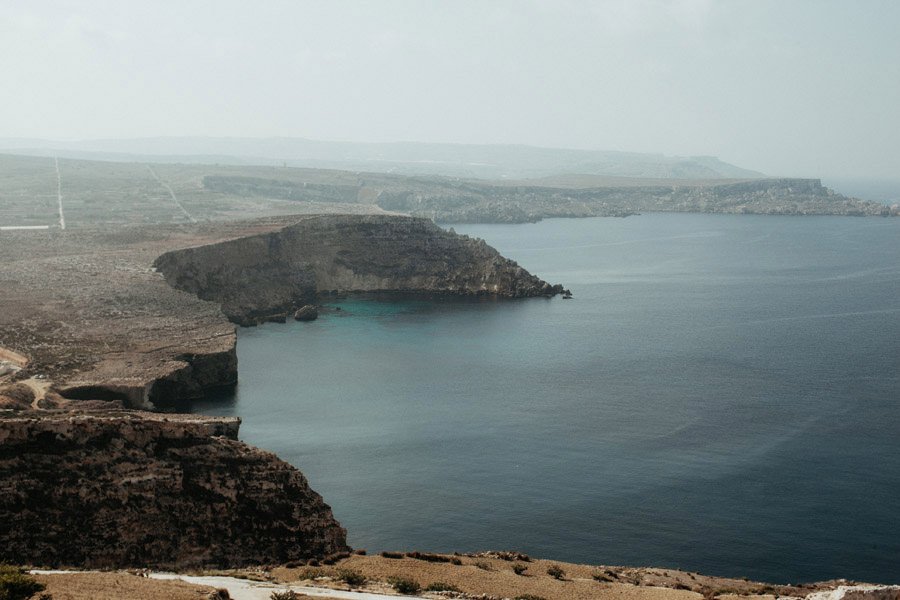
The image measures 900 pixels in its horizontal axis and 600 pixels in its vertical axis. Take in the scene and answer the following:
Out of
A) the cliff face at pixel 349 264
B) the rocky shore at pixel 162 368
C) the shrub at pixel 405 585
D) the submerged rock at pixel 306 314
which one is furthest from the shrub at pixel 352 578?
the cliff face at pixel 349 264

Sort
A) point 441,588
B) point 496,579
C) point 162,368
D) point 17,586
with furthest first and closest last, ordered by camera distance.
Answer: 1. point 162,368
2. point 496,579
3. point 441,588
4. point 17,586

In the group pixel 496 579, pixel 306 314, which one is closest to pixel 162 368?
pixel 306 314

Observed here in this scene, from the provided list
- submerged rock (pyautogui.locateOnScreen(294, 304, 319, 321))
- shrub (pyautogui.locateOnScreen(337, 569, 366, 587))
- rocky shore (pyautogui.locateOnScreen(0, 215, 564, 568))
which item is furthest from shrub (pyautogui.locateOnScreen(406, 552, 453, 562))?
submerged rock (pyautogui.locateOnScreen(294, 304, 319, 321))

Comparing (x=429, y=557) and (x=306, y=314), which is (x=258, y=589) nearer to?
(x=429, y=557)

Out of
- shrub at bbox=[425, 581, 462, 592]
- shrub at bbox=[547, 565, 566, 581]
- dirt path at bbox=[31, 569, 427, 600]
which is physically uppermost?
dirt path at bbox=[31, 569, 427, 600]

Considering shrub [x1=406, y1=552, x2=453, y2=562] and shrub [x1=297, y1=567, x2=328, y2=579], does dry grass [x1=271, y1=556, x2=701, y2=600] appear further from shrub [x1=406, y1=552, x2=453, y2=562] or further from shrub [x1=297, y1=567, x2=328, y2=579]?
shrub [x1=406, y1=552, x2=453, y2=562]

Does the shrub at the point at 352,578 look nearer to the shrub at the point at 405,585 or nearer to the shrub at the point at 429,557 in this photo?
the shrub at the point at 405,585
